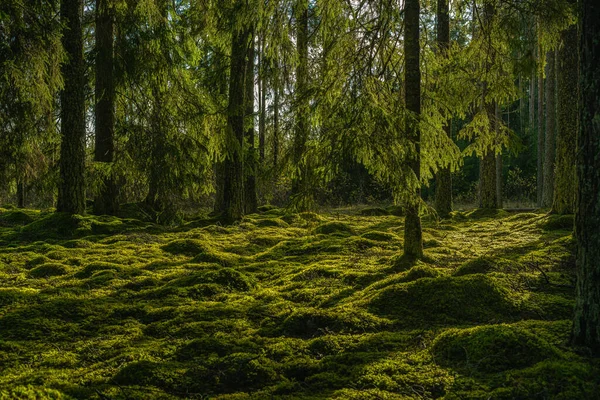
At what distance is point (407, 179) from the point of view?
564 cm

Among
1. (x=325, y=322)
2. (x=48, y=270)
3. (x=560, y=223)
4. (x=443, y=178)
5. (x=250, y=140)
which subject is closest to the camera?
(x=325, y=322)

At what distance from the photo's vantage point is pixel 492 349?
3740mm

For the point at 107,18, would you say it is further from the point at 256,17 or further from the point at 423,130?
the point at 423,130

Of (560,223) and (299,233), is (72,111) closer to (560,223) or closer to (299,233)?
(299,233)

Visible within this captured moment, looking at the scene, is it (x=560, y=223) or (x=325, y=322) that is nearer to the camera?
(x=325, y=322)

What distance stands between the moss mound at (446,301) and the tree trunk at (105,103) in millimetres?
8029

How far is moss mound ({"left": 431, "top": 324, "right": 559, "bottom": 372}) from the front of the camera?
3.58 metres

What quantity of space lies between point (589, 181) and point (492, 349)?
1.46 metres

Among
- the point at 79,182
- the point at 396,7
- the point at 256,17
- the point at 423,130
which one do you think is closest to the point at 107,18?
the point at 79,182

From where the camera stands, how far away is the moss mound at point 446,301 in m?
4.92

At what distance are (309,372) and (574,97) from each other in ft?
29.6

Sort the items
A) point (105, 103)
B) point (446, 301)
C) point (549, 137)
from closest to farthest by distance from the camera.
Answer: point (446, 301) < point (105, 103) < point (549, 137)

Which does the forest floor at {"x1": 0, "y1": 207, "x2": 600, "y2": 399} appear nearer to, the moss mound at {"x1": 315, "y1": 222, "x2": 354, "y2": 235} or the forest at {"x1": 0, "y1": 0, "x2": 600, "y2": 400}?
the forest at {"x1": 0, "y1": 0, "x2": 600, "y2": 400}

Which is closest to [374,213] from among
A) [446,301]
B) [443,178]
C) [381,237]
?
[443,178]
